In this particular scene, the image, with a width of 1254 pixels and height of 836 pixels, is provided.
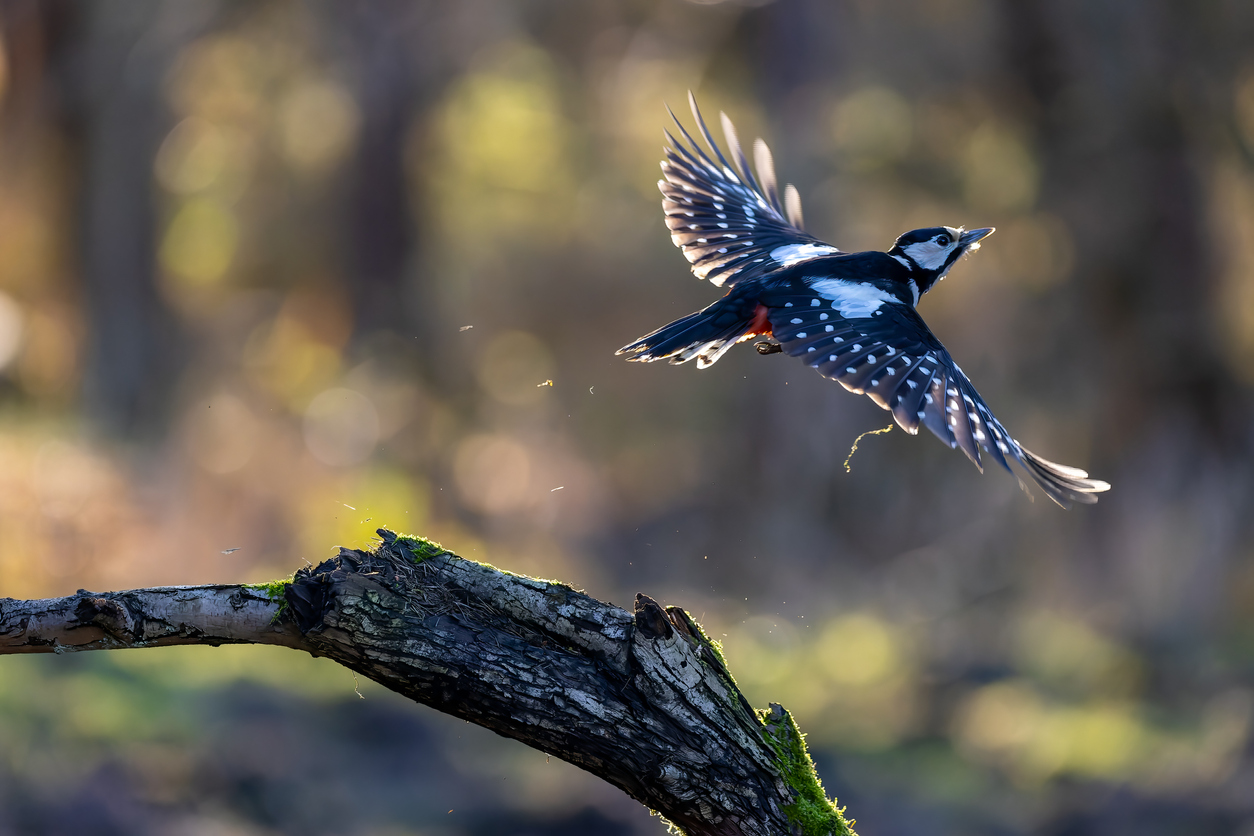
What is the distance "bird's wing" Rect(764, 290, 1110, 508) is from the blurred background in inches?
212

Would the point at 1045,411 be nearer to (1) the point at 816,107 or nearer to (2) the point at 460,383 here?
(1) the point at 816,107

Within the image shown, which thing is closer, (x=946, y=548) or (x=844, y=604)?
(x=844, y=604)

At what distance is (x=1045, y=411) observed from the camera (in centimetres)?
1242

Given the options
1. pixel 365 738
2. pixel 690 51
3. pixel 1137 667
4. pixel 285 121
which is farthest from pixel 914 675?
pixel 285 121

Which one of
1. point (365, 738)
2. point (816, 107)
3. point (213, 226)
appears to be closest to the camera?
point (365, 738)

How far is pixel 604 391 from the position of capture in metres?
18.8

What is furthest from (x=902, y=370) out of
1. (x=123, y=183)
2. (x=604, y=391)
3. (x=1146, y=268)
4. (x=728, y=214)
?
(x=604, y=391)

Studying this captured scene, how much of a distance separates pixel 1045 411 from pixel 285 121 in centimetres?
992

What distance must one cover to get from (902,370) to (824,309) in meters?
0.45

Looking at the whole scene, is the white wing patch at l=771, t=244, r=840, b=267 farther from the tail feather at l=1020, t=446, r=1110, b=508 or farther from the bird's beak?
the tail feather at l=1020, t=446, r=1110, b=508

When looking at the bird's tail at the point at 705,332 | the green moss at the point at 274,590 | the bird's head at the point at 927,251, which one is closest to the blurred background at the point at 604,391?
the bird's head at the point at 927,251

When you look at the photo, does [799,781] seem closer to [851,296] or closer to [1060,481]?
[1060,481]

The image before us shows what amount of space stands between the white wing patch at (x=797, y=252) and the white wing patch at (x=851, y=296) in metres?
0.61

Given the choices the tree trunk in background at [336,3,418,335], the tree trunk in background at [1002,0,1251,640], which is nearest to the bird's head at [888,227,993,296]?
the tree trunk in background at [1002,0,1251,640]
